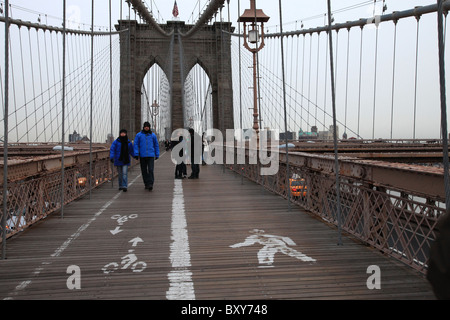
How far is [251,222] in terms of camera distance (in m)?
5.96

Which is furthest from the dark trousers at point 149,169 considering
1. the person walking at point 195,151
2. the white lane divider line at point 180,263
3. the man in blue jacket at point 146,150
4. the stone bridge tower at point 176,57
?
the stone bridge tower at point 176,57

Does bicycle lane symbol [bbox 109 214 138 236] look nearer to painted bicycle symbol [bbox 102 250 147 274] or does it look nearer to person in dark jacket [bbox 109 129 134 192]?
painted bicycle symbol [bbox 102 250 147 274]

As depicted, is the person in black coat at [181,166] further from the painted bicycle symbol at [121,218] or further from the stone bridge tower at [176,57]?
the stone bridge tower at [176,57]

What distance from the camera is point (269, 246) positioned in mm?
4562

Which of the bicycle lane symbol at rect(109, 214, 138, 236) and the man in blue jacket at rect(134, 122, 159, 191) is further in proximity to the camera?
the man in blue jacket at rect(134, 122, 159, 191)

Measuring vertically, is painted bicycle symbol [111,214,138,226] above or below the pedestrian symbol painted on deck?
above

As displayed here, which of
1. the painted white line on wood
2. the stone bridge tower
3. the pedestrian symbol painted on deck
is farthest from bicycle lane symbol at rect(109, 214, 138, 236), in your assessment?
the stone bridge tower

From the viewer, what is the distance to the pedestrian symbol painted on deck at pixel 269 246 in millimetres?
4047

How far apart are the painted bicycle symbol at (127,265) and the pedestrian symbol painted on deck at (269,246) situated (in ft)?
3.04

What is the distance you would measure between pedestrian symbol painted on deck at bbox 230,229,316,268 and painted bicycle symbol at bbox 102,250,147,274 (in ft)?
3.04

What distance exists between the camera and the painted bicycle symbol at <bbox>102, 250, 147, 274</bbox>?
12.4 ft

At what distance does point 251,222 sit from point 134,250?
6.14ft
